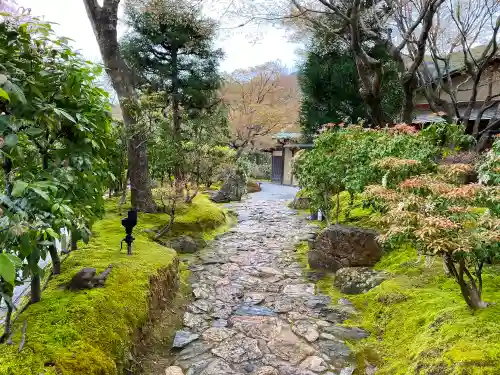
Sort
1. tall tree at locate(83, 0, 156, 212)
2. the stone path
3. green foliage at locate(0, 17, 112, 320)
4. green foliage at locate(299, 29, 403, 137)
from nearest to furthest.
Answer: green foliage at locate(0, 17, 112, 320) < the stone path < tall tree at locate(83, 0, 156, 212) < green foliage at locate(299, 29, 403, 137)

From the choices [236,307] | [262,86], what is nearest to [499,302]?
[236,307]

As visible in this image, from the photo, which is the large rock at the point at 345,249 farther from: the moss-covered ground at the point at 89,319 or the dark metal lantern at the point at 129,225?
the dark metal lantern at the point at 129,225

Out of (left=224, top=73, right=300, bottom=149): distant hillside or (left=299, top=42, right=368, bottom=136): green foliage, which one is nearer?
(left=299, top=42, right=368, bottom=136): green foliage

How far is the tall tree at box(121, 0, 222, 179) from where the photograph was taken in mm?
14078

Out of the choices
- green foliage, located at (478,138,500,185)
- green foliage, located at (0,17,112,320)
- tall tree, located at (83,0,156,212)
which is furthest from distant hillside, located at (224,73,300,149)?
green foliage, located at (0,17,112,320)

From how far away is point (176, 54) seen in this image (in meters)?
14.7

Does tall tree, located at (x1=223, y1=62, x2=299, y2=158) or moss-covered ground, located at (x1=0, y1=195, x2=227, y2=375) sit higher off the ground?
tall tree, located at (x1=223, y1=62, x2=299, y2=158)

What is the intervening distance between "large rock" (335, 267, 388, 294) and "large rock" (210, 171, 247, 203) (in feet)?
41.7

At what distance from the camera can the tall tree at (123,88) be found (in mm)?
7930

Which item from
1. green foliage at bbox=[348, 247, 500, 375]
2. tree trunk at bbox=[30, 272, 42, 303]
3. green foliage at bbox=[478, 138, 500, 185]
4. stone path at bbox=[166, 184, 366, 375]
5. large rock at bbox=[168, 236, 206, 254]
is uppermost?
green foliage at bbox=[478, 138, 500, 185]

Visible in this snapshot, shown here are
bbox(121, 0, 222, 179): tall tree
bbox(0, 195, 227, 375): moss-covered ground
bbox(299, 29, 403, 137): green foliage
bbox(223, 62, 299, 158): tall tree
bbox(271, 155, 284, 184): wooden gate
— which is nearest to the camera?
bbox(0, 195, 227, 375): moss-covered ground

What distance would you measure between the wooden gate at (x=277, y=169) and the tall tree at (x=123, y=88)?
81.7ft

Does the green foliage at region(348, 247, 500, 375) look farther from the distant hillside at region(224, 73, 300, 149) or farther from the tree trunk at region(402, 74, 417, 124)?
the distant hillside at region(224, 73, 300, 149)

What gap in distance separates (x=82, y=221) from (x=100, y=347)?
3.63ft
